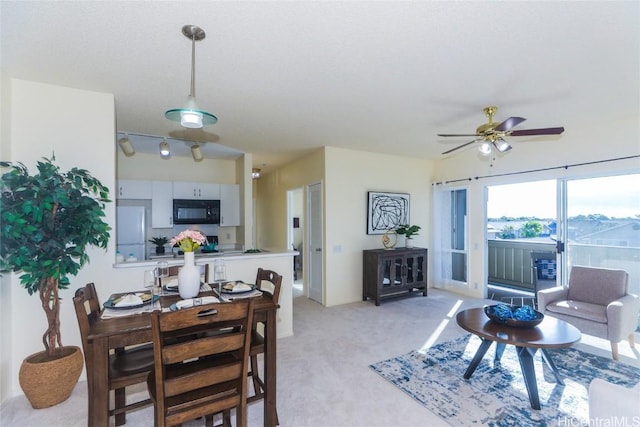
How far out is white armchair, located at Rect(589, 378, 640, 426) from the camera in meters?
1.15

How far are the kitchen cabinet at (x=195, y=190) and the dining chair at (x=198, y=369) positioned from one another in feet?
13.2

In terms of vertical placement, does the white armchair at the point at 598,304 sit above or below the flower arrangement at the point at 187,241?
below

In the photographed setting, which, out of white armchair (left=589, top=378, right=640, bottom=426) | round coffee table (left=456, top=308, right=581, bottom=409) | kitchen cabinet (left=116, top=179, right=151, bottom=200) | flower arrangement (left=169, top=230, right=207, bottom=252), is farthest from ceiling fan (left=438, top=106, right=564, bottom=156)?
kitchen cabinet (left=116, top=179, right=151, bottom=200)

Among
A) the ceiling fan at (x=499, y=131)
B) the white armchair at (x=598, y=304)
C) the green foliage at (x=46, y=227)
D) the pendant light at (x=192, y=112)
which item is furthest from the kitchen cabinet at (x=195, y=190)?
the white armchair at (x=598, y=304)

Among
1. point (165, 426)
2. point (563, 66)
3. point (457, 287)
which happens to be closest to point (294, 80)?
point (563, 66)

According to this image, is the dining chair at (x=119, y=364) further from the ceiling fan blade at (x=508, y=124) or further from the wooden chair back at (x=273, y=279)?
the ceiling fan blade at (x=508, y=124)

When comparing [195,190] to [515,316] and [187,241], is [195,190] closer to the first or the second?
[187,241]

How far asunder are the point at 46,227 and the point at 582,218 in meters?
5.85

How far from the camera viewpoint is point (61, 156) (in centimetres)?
265

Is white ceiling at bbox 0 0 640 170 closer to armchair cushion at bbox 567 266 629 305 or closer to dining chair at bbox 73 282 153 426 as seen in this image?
dining chair at bbox 73 282 153 426

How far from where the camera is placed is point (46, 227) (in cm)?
221

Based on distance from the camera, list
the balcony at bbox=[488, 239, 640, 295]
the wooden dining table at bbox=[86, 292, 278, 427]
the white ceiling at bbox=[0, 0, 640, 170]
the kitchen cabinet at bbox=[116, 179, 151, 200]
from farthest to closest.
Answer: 1. the kitchen cabinet at bbox=[116, 179, 151, 200]
2. the balcony at bbox=[488, 239, 640, 295]
3. the white ceiling at bbox=[0, 0, 640, 170]
4. the wooden dining table at bbox=[86, 292, 278, 427]

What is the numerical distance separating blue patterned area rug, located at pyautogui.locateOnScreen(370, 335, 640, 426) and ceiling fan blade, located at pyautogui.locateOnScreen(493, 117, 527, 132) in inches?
88.1

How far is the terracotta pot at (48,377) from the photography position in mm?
2191
